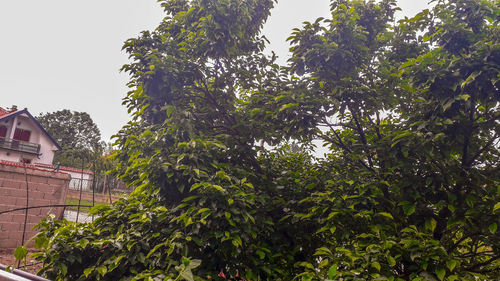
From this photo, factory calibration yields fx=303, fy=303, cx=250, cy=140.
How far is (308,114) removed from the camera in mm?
3330

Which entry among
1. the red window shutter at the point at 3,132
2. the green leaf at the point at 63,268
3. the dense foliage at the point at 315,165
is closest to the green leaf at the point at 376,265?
the dense foliage at the point at 315,165

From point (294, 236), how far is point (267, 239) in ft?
1.01

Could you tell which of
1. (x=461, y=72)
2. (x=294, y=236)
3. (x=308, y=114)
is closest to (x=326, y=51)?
(x=308, y=114)

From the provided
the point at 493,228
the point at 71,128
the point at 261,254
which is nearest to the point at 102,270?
the point at 261,254

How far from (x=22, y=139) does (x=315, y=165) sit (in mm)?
30091

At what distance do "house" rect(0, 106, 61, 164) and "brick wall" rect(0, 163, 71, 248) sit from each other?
20779mm

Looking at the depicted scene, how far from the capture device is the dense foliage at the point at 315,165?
269cm

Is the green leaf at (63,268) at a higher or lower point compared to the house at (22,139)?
lower

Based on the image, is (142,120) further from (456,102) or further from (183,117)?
(456,102)

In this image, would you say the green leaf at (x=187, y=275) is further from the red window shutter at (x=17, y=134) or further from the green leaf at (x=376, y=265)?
the red window shutter at (x=17, y=134)

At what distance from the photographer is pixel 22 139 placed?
26.1m

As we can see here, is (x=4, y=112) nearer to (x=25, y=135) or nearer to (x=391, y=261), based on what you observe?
(x=25, y=135)

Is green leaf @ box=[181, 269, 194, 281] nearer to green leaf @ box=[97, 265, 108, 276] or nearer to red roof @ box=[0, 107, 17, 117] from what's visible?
green leaf @ box=[97, 265, 108, 276]

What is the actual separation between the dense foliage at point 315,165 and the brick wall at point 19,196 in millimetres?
4687
